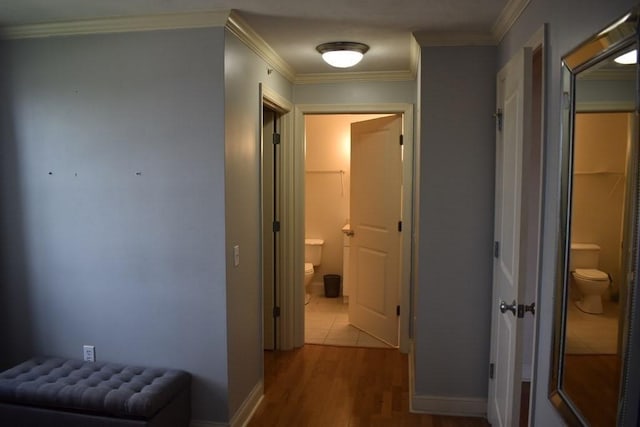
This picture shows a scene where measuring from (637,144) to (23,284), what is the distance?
323 centimetres

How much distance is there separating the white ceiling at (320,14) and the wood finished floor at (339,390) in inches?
95.5

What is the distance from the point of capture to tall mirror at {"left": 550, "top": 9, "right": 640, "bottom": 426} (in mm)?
1048

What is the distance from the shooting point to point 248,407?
2996 millimetres

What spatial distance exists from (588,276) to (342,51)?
2.26 m

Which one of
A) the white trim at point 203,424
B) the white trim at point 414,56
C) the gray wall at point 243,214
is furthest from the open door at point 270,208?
the white trim at point 203,424

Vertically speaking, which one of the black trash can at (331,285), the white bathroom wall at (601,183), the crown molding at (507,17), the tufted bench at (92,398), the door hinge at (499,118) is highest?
the crown molding at (507,17)

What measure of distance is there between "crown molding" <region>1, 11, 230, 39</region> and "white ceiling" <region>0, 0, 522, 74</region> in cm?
4

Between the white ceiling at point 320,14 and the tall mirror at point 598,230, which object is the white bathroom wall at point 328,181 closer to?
the white ceiling at point 320,14

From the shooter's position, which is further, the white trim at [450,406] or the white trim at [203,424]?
the white trim at [450,406]

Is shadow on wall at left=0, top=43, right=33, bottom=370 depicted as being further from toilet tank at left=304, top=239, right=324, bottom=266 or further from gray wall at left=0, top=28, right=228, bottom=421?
toilet tank at left=304, top=239, right=324, bottom=266

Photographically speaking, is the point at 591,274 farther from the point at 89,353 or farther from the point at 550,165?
the point at 89,353

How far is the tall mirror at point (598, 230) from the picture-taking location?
105cm

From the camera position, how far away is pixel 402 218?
13.3 ft

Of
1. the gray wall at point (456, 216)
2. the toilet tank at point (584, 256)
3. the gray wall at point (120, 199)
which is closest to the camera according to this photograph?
the toilet tank at point (584, 256)
